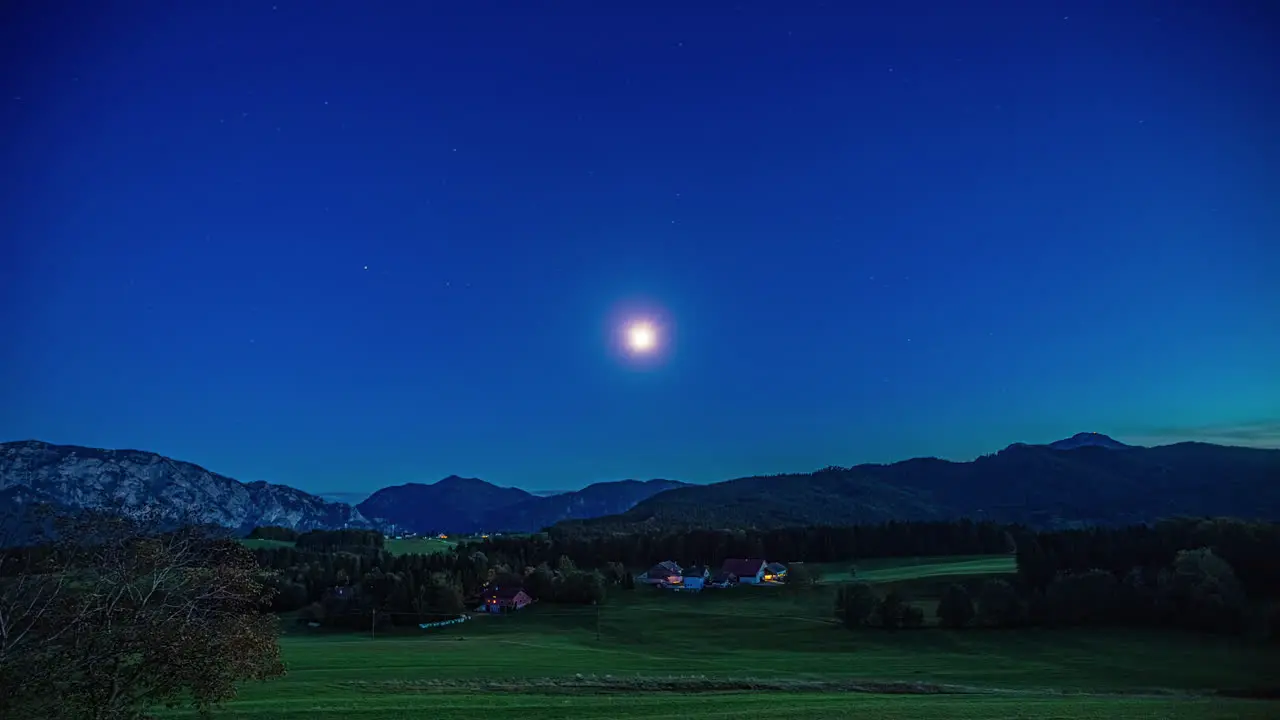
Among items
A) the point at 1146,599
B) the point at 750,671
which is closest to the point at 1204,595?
the point at 1146,599

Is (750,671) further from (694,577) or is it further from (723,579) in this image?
(723,579)

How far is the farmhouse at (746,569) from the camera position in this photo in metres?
117

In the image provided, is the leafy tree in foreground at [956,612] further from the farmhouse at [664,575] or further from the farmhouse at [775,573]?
the farmhouse at [664,575]

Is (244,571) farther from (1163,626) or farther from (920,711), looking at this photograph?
(1163,626)

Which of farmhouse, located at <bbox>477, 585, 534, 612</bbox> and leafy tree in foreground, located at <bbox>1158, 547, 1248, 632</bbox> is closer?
leafy tree in foreground, located at <bbox>1158, 547, 1248, 632</bbox>

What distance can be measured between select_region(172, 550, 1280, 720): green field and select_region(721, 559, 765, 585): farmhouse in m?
33.0

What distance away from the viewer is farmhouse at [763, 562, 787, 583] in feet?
378

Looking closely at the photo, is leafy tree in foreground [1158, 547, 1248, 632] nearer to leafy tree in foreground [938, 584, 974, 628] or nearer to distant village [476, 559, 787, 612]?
leafy tree in foreground [938, 584, 974, 628]

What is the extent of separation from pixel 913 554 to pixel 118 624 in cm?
13057

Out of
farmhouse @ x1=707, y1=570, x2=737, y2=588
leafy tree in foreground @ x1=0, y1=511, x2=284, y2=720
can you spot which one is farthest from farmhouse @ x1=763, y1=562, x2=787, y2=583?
leafy tree in foreground @ x1=0, y1=511, x2=284, y2=720

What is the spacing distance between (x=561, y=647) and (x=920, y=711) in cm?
3571

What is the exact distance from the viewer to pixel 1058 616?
68750 millimetres

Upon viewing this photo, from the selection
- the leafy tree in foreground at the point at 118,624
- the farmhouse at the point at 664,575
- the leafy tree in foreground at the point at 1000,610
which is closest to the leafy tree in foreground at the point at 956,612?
the leafy tree in foreground at the point at 1000,610

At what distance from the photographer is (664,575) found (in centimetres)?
11706
